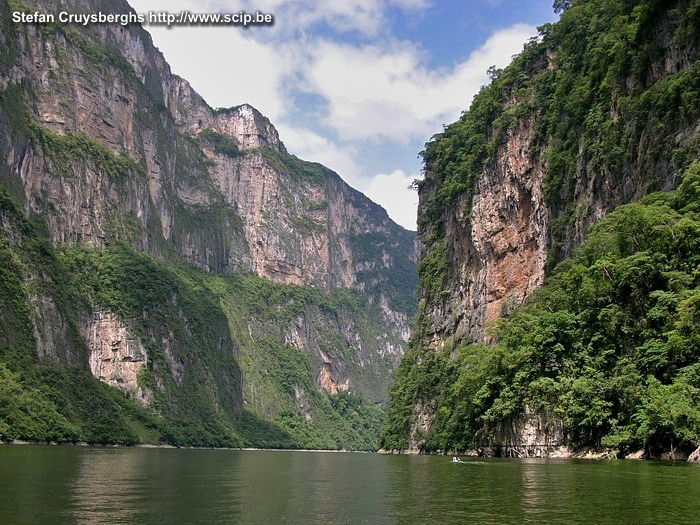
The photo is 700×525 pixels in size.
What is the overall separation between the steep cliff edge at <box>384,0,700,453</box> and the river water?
32.7ft

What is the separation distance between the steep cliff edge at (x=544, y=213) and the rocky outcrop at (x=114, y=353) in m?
74.0

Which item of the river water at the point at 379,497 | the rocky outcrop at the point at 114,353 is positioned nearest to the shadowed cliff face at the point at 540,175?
the river water at the point at 379,497

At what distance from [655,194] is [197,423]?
445 feet

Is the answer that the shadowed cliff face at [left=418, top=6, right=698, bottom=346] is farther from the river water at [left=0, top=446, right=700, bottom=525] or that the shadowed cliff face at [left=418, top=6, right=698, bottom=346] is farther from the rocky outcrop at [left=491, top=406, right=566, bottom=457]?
the river water at [left=0, top=446, right=700, bottom=525]

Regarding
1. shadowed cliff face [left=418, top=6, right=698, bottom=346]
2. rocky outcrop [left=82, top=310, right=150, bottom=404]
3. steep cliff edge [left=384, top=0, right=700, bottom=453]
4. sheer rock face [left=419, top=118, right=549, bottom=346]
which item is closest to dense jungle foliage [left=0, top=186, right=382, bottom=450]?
rocky outcrop [left=82, top=310, right=150, bottom=404]

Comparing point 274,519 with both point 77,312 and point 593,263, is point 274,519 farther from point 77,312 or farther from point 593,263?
point 77,312

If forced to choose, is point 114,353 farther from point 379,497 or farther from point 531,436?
point 379,497

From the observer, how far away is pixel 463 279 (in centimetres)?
9250

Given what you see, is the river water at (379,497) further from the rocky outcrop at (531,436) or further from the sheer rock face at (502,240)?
the sheer rock face at (502,240)

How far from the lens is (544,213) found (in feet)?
249

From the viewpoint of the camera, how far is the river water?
21.8 m

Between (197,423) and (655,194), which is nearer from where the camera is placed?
(655,194)

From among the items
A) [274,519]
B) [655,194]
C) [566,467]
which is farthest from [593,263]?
[274,519]

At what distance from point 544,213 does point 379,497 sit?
2036 inches
